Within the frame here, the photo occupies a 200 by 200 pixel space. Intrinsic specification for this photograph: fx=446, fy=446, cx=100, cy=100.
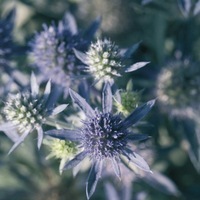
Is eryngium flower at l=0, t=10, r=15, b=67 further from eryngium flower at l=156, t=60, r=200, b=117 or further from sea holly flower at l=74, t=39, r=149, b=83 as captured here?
eryngium flower at l=156, t=60, r=200, b=117

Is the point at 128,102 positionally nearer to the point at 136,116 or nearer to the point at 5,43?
the point at 136,116

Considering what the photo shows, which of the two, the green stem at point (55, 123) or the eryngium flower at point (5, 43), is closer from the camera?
the green stem at point (55, 123)

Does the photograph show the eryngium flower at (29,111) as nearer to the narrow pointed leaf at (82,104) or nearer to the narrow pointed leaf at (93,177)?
the narrow pointed leaf at (82,104)

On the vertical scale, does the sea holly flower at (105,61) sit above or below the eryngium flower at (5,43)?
below

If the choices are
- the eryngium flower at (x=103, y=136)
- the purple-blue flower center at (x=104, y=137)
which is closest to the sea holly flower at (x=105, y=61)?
the eryngium flower at (x=103, y=136)

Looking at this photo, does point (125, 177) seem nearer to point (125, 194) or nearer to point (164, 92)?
point (125, 194)

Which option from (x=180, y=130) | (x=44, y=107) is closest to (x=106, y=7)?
(x=180, y=130)
